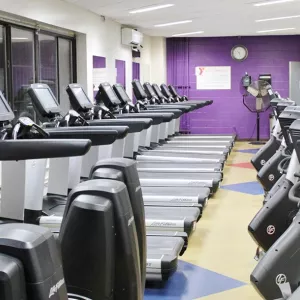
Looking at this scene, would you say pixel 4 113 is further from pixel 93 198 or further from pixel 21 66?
pixel 21 66

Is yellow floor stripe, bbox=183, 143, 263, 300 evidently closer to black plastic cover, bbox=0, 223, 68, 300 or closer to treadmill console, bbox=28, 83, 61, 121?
treadmill console, bbox=28, 83, 61, 121

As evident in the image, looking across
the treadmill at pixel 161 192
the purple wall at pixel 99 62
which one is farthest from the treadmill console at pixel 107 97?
the purple wall at pixel 99 62

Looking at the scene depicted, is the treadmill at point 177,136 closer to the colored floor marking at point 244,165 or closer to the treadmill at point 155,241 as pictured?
the colored floor marking at point 244,165

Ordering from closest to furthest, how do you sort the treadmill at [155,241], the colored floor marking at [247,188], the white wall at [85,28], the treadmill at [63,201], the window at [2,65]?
the treadmill at [155,241], the treadmill at [63,201], the colored floor marking at [247,188], the window at [2,65], the white wall at [85,28]

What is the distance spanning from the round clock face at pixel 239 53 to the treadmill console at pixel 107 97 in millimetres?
7548

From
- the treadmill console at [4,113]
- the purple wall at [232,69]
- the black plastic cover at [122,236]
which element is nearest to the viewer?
the black plastic cover at [122,236]

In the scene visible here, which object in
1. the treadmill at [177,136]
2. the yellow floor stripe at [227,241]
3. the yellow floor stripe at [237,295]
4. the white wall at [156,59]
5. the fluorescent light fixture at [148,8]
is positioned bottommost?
the yellow floor stripe at [237,295]

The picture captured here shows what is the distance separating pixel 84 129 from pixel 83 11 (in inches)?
221

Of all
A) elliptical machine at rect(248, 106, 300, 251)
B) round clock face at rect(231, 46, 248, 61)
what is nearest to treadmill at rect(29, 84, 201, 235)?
elliptical machine at rect(248, 106, 300, 251)

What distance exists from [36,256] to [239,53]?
1410 centimetres

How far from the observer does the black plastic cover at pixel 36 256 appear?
115 centimetres

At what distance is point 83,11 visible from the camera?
9883 mm

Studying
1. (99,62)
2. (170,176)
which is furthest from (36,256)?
(99,62)

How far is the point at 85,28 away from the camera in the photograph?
10000mm
